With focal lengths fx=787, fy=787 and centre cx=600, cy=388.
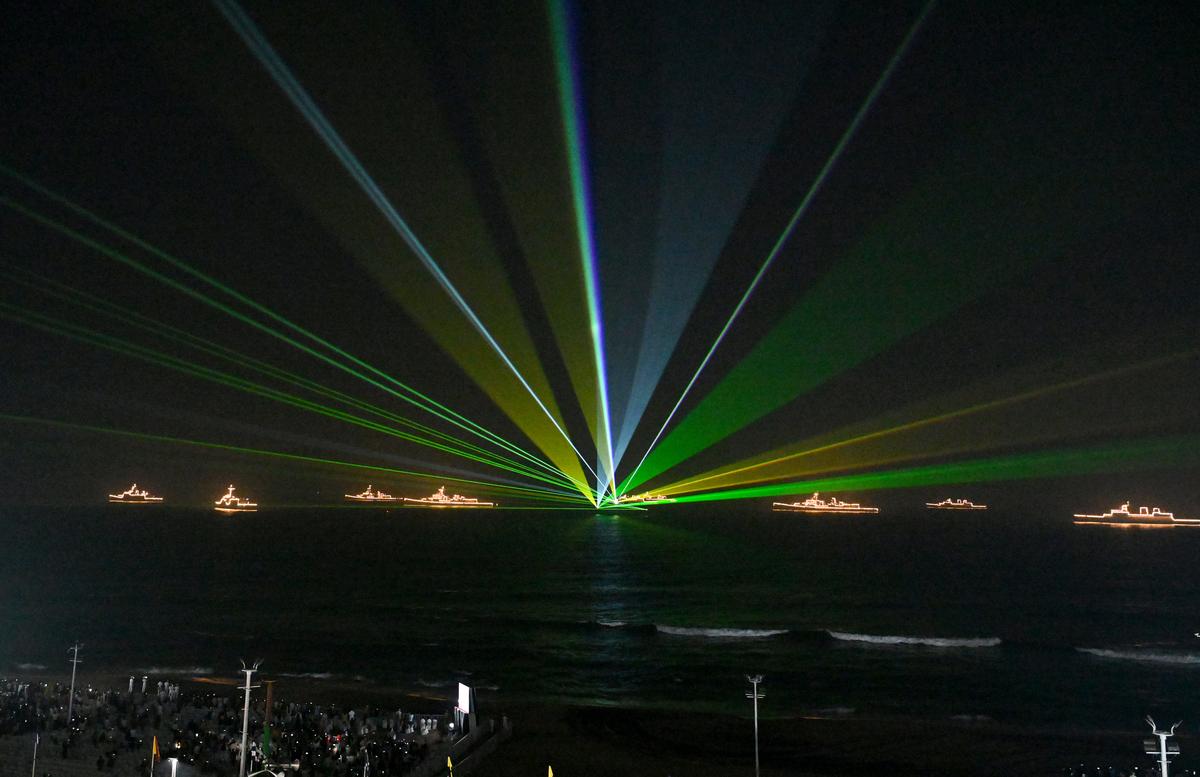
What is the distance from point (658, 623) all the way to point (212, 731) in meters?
23.5

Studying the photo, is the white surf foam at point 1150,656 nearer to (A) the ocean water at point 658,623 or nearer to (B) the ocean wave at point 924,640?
(A) the ocean water at point 658,623

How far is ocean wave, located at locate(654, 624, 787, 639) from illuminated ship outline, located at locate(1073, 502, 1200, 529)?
138177 millimetres

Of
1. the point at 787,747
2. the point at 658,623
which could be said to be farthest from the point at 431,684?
the point at 658,623

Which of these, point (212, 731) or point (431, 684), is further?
point (431, 684)

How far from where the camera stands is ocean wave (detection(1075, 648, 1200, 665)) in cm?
3092

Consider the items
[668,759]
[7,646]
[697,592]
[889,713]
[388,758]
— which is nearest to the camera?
[388,758]

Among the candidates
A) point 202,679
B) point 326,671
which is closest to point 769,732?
point 326,671

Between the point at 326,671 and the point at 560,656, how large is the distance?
8586mm

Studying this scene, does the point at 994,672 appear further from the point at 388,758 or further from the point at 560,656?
the point at 388,758

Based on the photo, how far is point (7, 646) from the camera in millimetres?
32781

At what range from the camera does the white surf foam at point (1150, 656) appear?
3089 cm

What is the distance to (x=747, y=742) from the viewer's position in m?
20.1

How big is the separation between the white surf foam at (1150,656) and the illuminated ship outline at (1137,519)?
13307cm

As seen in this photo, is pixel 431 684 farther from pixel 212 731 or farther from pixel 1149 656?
pixel 1149 656
